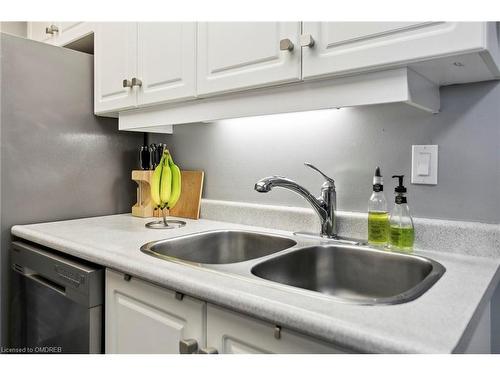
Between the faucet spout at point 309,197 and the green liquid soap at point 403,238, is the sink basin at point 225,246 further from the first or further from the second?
the green liquid soap at point 403,238

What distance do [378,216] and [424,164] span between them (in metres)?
0.22

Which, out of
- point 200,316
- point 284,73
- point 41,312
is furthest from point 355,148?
point 41,312

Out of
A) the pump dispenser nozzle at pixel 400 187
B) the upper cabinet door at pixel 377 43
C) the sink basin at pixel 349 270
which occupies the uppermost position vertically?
the upper cabinet door at pixel 377 43

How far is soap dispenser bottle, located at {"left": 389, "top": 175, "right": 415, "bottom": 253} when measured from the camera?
106cm

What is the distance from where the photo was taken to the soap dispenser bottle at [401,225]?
3.48 feet

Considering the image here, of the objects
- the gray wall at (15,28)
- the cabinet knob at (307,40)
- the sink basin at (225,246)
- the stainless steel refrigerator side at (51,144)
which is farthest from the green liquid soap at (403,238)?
the gray wall at (15,28)

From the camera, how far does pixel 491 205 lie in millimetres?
1004

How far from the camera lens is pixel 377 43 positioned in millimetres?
872

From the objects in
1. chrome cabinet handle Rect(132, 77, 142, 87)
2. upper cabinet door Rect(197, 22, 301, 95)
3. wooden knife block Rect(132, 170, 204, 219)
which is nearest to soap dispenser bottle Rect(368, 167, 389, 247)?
upper cabinet door Rect(197, 22, 301, 95)

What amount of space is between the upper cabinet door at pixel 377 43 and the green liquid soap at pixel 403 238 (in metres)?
0.49

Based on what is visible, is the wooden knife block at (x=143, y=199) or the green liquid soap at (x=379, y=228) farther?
the wooden knife block at (x=143, y=199)

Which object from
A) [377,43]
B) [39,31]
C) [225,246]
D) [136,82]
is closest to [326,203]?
[225,246]

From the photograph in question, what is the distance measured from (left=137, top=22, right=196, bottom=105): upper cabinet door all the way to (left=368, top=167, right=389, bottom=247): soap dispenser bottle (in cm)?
71

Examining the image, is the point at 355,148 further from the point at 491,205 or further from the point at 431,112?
the point at 491,205
